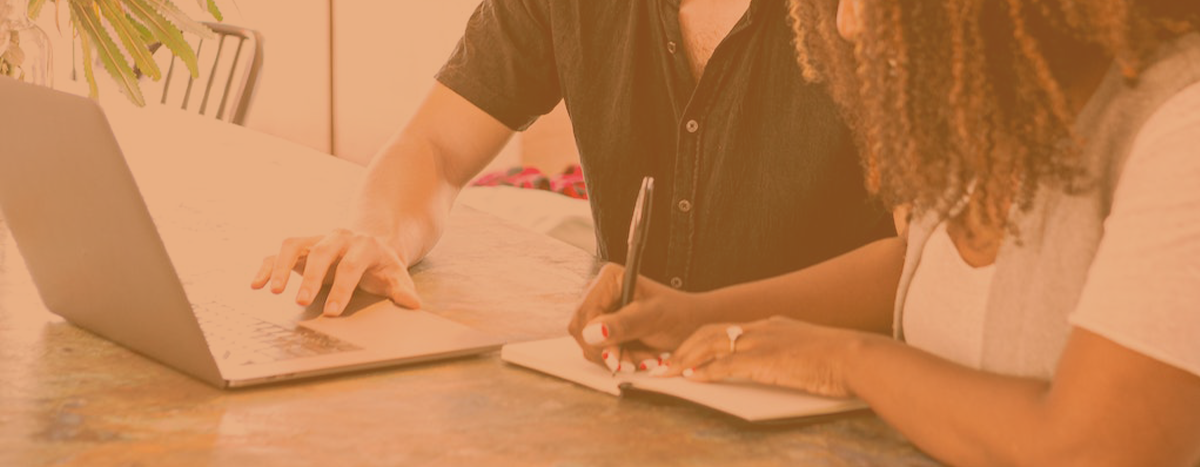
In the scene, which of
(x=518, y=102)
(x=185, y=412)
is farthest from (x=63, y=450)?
(x=518, y=102)

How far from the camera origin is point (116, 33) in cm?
164

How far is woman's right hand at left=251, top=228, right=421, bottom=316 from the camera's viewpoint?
1.26m

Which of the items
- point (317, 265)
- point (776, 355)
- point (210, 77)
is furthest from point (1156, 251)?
point (210, 77)

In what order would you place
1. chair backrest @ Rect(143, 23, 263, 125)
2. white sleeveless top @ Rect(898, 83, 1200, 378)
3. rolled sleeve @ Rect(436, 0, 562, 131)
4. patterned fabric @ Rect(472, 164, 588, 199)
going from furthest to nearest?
chair backrest @ Rect(143, 23, 263, 125)
patterned fabric @ Rect(472, 164, 588, 199)
rolled sleeve @ Rect(436, 0, 562, 131)
white sleeveless top @ Rect(898, 83, 1200, 378)

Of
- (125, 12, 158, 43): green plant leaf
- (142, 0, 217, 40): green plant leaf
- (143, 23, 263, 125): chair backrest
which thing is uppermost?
(142, 0, 217, 40): green plant leaf

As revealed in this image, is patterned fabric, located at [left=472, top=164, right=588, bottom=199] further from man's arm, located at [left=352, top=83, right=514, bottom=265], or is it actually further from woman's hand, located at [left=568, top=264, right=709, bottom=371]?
woman's hand, located at [left=568, top=264, right=709, bottom=371]

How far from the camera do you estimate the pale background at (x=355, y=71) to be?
4297mm

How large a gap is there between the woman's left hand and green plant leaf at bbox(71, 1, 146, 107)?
87 cm

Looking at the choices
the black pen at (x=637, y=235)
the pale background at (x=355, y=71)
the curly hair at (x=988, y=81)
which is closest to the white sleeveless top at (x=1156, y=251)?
the curly hair at (x=988, y=81)

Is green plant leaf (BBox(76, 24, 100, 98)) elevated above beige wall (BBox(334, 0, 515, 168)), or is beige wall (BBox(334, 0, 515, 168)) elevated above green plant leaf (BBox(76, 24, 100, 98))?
green plant leaf (BBox(76, 24, 100, 98))

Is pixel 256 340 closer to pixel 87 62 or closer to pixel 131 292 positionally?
pixel 131 292

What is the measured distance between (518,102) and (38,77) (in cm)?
56

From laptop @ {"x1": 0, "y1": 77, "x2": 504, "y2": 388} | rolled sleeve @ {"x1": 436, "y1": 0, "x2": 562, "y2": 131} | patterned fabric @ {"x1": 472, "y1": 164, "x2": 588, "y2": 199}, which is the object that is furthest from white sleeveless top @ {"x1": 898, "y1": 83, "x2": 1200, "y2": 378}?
patterned fabric @ {"x1": 472, "y1": 164, "x2": 588, "y2": 199}

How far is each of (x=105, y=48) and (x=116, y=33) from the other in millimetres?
22
